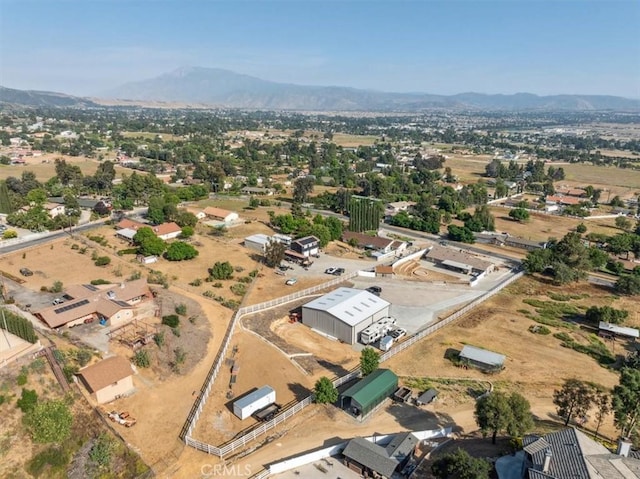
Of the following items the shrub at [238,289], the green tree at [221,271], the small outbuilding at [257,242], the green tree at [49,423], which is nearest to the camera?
the green tree at [49,423]

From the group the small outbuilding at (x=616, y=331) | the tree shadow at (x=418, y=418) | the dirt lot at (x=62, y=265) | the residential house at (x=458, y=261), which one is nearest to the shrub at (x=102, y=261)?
the dirt lot at (x=62, y=265)

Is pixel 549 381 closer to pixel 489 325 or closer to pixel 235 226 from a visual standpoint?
pixel 489 325

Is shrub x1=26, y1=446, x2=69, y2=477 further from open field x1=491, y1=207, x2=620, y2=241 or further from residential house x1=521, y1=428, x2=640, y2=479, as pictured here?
open field x1=491, y1=207, x2=620, y2=241

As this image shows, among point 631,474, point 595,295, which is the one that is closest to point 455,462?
point 631,474

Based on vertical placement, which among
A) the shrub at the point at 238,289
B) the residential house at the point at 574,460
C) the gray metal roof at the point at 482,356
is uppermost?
the residential house at the point at 574,460

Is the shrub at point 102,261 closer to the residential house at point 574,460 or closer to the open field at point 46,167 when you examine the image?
the residential house at point 574,460

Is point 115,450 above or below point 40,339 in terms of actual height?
below

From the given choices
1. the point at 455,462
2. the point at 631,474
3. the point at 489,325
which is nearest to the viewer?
the point at 631,474

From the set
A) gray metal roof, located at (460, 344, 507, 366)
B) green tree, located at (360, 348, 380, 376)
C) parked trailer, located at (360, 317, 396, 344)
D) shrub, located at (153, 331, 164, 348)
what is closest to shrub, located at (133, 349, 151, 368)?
shrub, located at (153, 331, 164, 348)

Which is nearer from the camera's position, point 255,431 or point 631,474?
point 631,474
